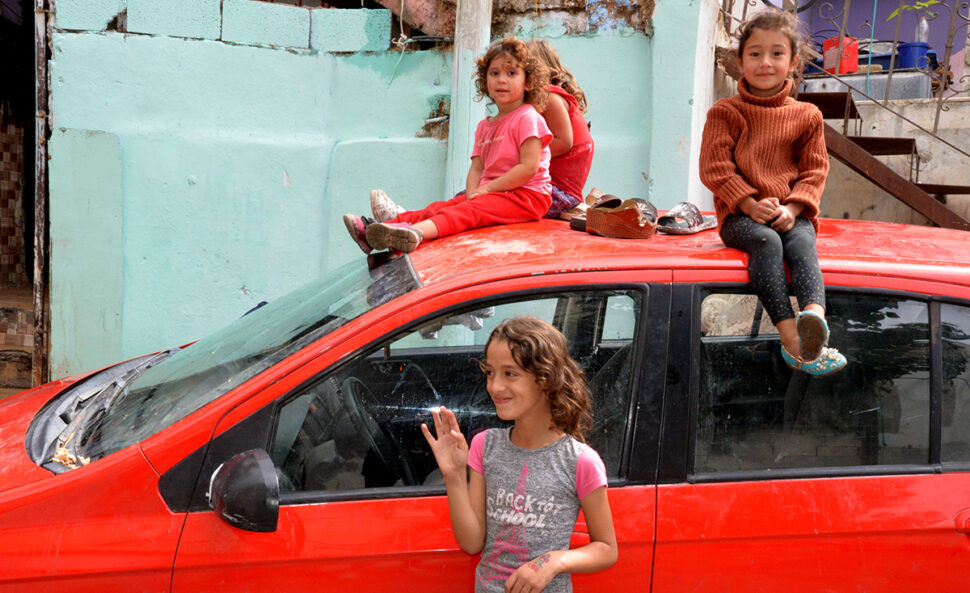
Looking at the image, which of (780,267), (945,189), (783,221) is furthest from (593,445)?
(945,189)

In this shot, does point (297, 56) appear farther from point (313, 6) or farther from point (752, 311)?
point (752, 311)

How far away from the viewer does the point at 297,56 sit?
211 inches

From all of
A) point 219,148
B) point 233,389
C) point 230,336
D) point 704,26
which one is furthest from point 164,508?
point 704,26

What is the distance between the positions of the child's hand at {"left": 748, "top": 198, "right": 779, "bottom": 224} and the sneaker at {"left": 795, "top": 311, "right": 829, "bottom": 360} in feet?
1.55

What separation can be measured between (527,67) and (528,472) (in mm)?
2201

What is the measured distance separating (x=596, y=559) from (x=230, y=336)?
1.40m

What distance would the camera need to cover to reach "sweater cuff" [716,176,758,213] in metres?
2.58

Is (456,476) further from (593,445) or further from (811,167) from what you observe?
(811,167)

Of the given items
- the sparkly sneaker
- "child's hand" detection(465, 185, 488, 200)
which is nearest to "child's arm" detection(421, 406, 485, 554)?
the sparkly sneaker

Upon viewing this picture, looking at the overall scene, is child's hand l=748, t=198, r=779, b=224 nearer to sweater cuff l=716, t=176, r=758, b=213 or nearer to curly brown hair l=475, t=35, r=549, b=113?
sweater cuff l=716, t=176, r=758, b=213

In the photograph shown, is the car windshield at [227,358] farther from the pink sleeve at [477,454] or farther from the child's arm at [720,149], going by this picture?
the child's arm at [720,149]

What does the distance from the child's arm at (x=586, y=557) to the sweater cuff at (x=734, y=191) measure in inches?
45.3

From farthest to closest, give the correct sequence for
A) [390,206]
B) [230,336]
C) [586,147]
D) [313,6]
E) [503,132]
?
1. [313,6]
2. [586,147]
3. [503,132]
4. [390,206]
5. [230,336]

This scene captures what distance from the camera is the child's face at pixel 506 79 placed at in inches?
138
